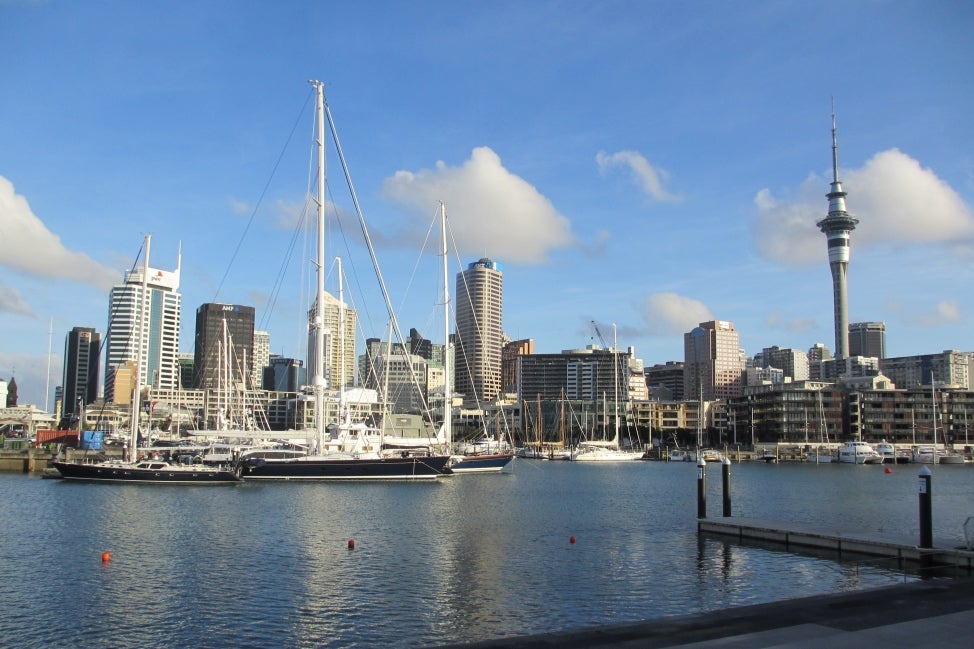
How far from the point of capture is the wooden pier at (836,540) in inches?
1225

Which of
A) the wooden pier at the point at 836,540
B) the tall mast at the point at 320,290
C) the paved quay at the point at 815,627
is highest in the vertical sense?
the tall mast at the point at 320,290

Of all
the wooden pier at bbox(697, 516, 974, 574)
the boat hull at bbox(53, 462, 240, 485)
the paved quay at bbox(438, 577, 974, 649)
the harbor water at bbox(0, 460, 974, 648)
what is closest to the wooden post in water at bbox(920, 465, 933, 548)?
the wooden pier at bbox(697, 516, 974, 574)

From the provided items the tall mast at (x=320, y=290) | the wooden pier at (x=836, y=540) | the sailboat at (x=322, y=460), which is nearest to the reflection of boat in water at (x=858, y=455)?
the sailboat at (x=322, y=460)

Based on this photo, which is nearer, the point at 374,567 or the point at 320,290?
the point at 374,567

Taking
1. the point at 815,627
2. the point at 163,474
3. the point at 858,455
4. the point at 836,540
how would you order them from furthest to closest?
the point at 858,455 → the point at 163,474 → the point at 836,540 → the point at 815,627

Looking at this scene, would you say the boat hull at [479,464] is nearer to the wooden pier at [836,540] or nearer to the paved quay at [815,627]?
the wooden pier at [836,540]

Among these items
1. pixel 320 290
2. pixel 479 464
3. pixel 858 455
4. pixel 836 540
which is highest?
pixel 320 290

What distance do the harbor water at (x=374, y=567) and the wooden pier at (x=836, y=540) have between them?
3.26 feet

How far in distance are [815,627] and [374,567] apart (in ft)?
68.6

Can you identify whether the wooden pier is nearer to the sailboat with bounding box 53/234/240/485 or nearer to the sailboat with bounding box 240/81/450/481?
the sailboat with bounding box 240/81/450/481

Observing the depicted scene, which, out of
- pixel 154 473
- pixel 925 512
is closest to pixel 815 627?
pixel 925 512

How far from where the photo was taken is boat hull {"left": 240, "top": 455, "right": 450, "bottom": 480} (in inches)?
3201

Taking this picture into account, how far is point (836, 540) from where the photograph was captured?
37.0 meters

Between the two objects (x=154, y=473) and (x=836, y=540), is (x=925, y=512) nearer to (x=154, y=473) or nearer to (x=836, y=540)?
(x=836, y=540)
